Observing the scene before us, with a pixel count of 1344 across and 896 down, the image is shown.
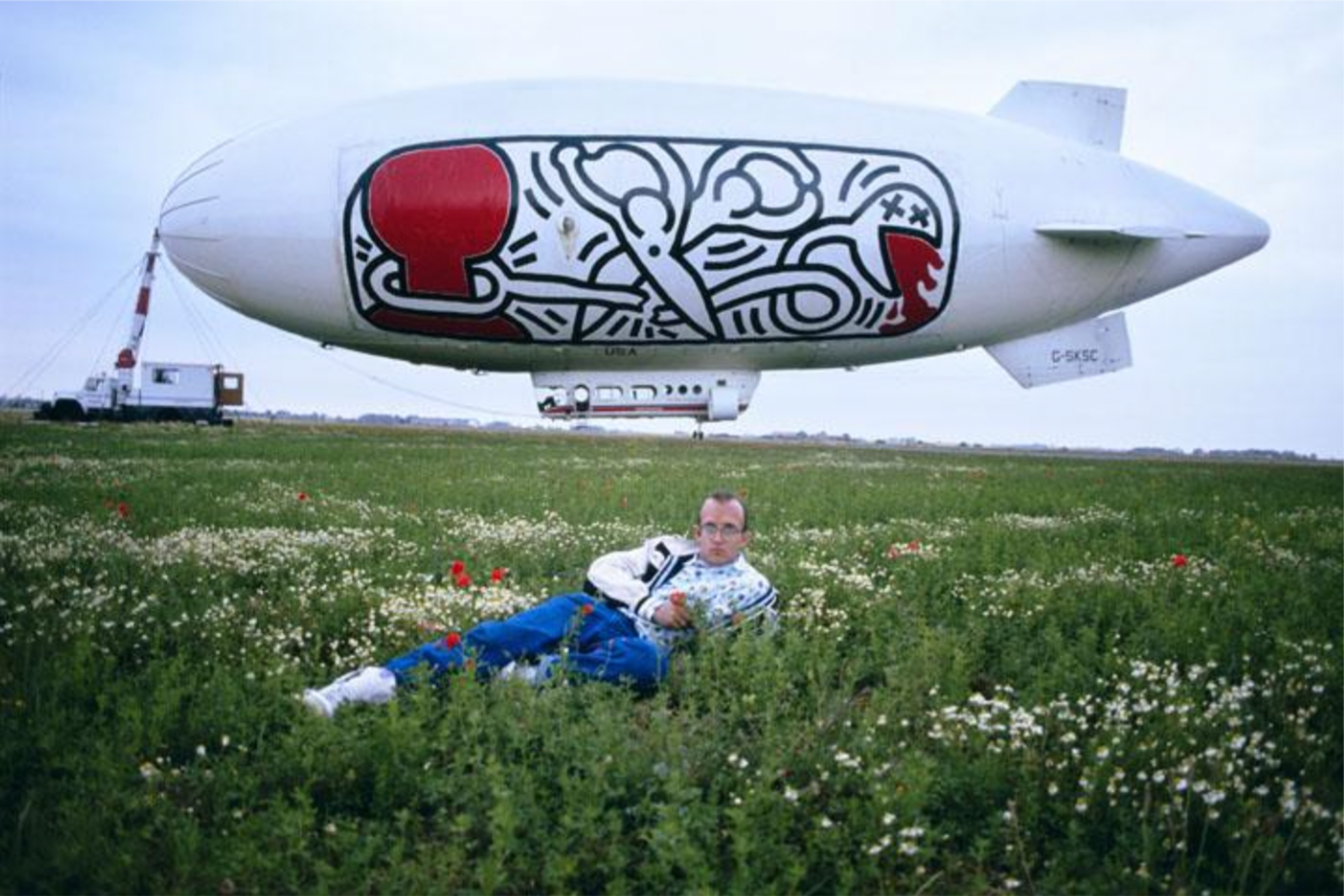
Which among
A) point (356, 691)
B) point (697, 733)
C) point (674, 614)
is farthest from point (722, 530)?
point (356, 691)

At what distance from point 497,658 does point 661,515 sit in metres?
7.74

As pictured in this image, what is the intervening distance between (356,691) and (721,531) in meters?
2.45

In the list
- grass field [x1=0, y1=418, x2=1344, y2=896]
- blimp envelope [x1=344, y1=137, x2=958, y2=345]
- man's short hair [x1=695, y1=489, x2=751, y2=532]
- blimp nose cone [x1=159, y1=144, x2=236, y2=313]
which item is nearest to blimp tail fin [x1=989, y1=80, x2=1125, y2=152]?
blimp envelope [x1=344, y1=137, x2=958, y2=345]

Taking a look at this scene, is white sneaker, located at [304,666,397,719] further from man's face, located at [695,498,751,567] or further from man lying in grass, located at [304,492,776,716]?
man's face, located at [695,498,751,567]

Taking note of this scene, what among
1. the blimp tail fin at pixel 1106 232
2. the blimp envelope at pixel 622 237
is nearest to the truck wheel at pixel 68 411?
the blimp envelope at pixel 622 237

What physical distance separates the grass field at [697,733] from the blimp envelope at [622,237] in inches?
96.4

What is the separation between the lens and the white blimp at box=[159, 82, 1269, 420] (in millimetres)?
8531

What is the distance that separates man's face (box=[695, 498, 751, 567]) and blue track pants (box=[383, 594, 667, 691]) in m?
0.77

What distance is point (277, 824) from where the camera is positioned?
3984 millimetres

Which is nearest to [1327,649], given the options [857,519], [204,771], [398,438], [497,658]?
[497,658]

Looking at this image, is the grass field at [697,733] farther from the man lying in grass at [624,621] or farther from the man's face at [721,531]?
the man's face at [721,531]

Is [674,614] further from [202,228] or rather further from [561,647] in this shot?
[202,228]

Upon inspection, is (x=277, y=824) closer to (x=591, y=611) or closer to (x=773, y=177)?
(x=591, y=611)

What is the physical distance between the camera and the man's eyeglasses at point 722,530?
626cm
